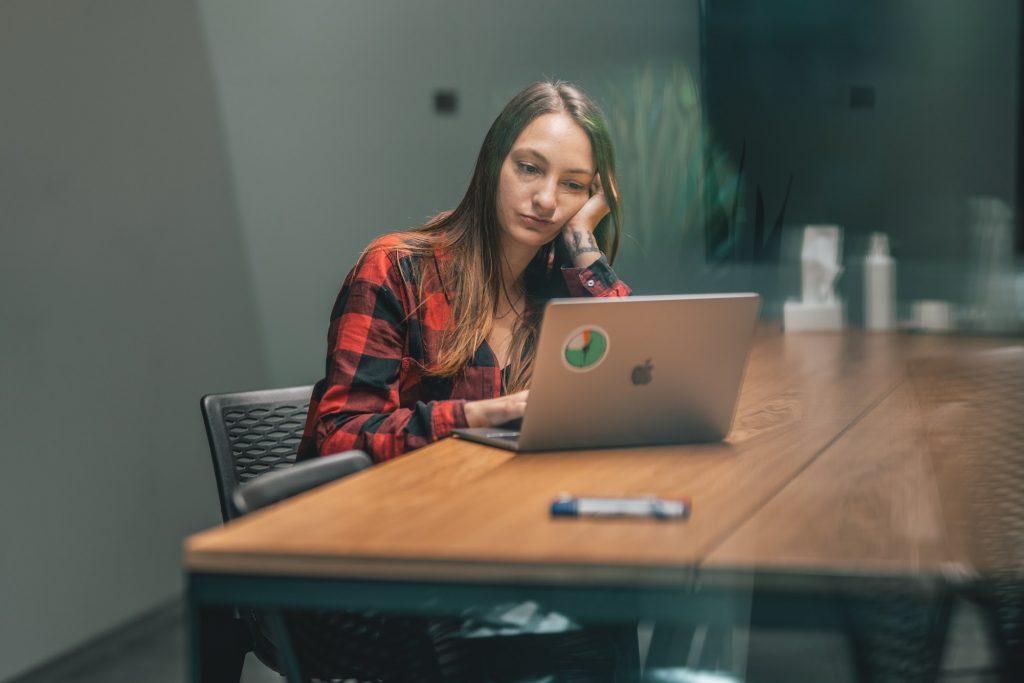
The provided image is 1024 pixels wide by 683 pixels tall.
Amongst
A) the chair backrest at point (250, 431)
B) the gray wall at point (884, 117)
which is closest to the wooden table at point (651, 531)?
the chair backrest at point (250, 431)

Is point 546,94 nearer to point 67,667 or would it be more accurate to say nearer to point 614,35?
point 67,667

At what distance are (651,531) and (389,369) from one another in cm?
78

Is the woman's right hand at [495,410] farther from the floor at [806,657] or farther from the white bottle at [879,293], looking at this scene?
the white bottle at [879,293]

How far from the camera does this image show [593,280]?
213cm

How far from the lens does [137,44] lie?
3.21 meters

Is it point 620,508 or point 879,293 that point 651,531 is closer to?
point 620,508

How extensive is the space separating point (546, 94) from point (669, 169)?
91.0 inches

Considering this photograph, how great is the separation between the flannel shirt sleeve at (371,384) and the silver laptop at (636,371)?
0.17m

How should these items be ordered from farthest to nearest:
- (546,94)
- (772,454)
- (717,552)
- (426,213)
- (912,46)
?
(426,213) < (912,46) < (546,94) < (772,454) < (717,552)

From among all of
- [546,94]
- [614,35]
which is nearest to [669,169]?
[614,35]

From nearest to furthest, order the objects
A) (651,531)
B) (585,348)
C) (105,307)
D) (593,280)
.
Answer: (651,531) < (585,348) < (593,280) < (105,307)

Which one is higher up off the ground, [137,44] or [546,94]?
[137,44]

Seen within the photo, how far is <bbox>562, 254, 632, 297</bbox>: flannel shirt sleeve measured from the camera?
2.12m

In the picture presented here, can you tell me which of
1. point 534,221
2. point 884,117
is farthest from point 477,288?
point 884,117
